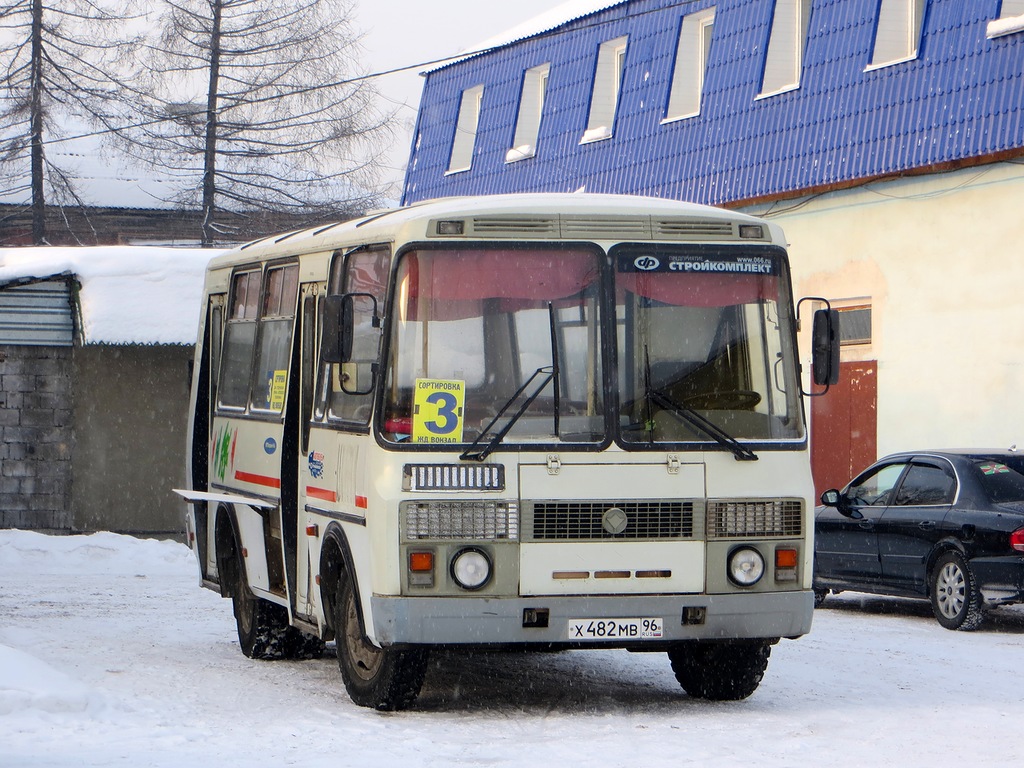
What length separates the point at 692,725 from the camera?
9367 millimetres

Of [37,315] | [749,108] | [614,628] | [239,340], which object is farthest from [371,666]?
[749,108]

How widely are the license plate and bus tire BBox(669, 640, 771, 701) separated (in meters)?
0.51

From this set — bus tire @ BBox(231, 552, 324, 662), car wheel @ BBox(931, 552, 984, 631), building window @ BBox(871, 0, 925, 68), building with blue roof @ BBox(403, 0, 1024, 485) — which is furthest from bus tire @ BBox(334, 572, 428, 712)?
building window @ BBox(871, 0, 925, 68)

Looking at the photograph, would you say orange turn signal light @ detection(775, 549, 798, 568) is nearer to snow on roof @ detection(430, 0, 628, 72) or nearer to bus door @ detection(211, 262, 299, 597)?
bus door @ detection(211, 262, 299, 597)

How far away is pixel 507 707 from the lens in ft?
33.2

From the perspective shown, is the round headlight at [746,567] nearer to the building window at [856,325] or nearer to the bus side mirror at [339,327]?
the bus side mirror at [339,327]

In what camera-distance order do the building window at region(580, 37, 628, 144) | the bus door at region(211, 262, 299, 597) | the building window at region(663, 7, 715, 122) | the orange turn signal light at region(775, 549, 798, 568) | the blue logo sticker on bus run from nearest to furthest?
1. the orange turn signal light at region(775, 549, 798, 568)
2. the blue logo sticker on bus
3. the bus door at region(211, 262, 299, 597)
4. the building window at region(663, 7, 715, 122)
5. the building window at region(580, 37, 628, 144)

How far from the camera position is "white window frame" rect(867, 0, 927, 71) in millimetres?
21062

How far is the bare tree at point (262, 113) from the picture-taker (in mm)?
43188

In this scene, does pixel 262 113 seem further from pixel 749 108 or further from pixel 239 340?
pixel 239 340

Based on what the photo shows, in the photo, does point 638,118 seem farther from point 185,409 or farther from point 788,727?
point 788,727

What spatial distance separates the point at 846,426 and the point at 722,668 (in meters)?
12.7

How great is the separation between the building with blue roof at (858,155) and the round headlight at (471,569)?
11.3 m

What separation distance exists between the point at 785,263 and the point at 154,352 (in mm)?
14225
